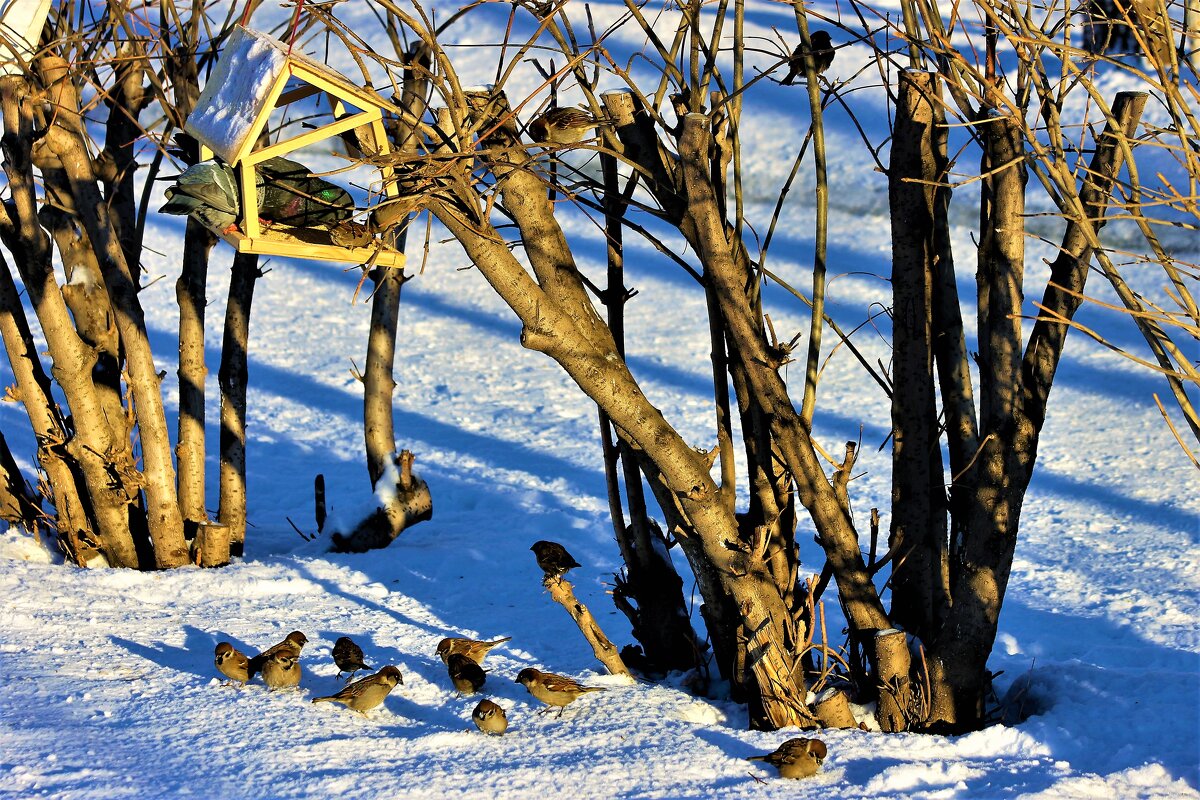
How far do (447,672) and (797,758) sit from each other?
149 cm

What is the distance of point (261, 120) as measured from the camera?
11.6 feet

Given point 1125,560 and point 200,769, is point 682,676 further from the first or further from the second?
point 1125,560

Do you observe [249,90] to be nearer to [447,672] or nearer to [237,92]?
[237,92]

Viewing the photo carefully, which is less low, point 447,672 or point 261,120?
point 261,120

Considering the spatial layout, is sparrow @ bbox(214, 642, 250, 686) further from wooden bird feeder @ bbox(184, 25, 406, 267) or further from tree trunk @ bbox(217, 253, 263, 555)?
tree trunk @ bbox(217, 253, 263, 555)

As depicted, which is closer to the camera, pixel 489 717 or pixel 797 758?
pixel 797 758

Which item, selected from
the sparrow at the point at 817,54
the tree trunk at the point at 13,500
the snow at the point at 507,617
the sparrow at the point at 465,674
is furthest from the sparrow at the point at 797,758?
the tree trunk at the point at 13,500

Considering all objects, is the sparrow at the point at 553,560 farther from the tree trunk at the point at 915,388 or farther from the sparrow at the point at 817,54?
the sparrow at the point at 817,54

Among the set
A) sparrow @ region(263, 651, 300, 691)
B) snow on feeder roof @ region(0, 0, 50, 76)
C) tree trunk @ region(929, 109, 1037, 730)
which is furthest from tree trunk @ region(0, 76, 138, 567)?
tree trunk @ region(929, 109, 1037, 730)

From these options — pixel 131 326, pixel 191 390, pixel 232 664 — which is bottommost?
pixel 232 664

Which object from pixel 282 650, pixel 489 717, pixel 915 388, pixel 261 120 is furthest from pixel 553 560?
pixel 261 120

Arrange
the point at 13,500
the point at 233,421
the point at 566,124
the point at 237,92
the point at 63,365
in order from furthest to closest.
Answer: the point at 233,421
the point at 13,500
the point at 63,365
the point at 237,92
the point at 566,124

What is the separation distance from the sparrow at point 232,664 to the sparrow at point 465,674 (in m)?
0.69

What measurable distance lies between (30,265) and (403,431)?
3.87 meters
